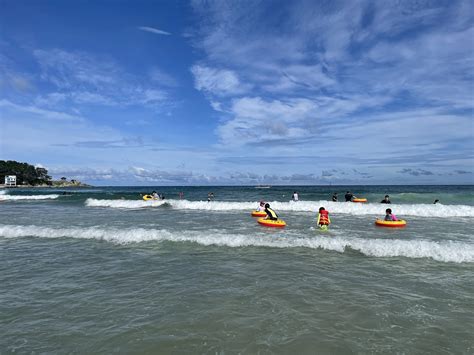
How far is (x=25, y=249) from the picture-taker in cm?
1219

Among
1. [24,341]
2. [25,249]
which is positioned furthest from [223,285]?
[25,249]

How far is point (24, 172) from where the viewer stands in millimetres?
151250

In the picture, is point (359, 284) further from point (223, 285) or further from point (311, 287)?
point (223, 285)

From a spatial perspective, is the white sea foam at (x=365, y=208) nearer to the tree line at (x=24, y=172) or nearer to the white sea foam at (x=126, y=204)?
the white sea foam at (x=126, y=204)

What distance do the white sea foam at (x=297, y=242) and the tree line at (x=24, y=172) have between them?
161328mm

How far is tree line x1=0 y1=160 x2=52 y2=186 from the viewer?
146 metres

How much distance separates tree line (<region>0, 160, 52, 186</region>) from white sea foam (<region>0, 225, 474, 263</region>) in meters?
161

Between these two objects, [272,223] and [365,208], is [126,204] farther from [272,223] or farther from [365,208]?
[365,208]

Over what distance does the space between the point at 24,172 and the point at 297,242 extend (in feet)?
575

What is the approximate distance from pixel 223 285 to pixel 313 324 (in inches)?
108

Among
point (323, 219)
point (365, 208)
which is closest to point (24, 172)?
point (365, 208)

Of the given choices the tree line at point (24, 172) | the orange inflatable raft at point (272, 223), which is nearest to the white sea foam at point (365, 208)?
the orange inflatable raft at point (272, 223)

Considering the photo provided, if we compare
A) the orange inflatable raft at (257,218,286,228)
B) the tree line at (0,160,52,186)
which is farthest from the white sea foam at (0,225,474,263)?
the tree line at (0,160,52,186)

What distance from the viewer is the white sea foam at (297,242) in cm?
1122
